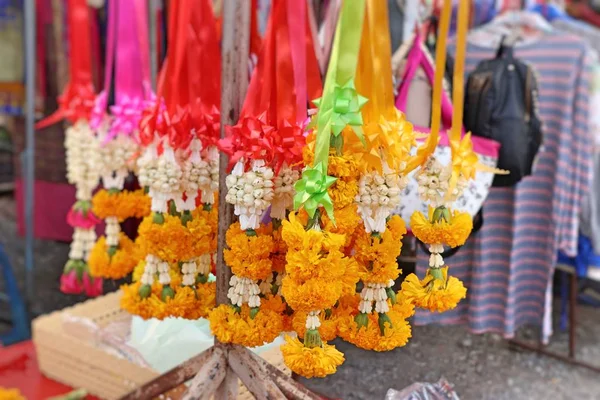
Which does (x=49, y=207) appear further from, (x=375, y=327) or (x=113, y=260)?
(x=375, y=327)

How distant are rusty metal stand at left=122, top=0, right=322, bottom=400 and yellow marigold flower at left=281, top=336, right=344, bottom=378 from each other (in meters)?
0.14

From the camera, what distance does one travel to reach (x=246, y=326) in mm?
619

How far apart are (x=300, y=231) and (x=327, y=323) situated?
0.12 metres

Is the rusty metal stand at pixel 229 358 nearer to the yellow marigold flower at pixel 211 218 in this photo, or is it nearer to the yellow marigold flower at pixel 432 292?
the yellow marigold flower at pixel 211 218

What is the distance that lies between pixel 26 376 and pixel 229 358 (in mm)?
544

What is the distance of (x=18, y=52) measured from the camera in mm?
1716

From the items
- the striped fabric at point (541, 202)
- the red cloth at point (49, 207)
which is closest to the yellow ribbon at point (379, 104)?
the striped fabric at point (541, 202)

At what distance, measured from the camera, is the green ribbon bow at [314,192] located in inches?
20.6

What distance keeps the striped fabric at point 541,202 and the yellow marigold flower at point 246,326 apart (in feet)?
2.00

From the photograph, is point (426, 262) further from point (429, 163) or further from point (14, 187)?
point (14, 187)

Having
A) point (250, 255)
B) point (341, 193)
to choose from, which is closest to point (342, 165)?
point (341, 193)

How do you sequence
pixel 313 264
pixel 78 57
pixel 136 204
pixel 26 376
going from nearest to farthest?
1. pixel 313 264
2. pixel 136 204
3. pixel 78 57
4. pixel 26 376

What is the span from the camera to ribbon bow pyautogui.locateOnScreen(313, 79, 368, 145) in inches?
21.3

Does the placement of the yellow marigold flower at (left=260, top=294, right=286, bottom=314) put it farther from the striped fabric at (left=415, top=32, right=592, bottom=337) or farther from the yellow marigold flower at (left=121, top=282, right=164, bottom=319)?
the striped fabric at (left=415, top=32, right=592, bottom=337)
